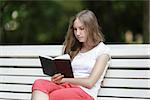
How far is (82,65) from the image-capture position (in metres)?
3.97

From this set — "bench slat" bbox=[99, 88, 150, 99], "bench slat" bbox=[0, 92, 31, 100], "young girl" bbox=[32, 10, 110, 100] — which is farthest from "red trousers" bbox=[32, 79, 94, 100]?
"bench slat" bbox=[0, 92, 31, 100]

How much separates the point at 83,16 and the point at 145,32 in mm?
4582

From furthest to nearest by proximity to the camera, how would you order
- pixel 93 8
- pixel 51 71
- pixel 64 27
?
pixel 64 27 → pixel 93 8 → pixel 51 71

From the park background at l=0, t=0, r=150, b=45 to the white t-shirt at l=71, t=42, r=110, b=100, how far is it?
636 centimetres

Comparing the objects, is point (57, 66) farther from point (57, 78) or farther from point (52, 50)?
point (52, 50)

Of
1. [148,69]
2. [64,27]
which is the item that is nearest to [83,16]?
[148,69]

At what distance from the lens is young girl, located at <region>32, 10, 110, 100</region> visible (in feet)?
12.2

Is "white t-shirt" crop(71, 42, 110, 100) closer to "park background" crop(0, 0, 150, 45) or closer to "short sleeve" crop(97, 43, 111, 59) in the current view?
"short sleeve" crop(97, 43, 111, 59)

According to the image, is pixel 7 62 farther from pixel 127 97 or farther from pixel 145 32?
pixel 145 32

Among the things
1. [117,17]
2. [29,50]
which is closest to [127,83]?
[29,50]

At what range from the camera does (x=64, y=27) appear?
493 inches

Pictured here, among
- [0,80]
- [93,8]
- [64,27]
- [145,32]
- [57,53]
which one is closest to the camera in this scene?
[57,53]

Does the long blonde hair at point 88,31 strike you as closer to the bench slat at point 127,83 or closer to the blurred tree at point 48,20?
the bench slat at point 127,83

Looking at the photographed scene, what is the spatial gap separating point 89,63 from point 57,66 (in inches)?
13.3
